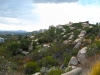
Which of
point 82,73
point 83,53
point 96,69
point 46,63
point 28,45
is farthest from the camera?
point 28,45

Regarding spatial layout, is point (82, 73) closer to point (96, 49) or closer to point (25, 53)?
point (96, 49)

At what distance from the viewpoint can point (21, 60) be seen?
1642 inches

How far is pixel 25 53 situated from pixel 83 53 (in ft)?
77.8

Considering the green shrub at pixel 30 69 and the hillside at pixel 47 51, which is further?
the hillside at pixel 47 51

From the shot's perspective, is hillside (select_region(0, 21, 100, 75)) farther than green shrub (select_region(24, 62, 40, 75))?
Yes

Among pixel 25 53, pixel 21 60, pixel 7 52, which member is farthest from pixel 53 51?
pixel 7 52

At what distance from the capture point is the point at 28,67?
26797mm

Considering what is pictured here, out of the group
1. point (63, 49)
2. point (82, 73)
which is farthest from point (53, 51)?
point (82, 73)

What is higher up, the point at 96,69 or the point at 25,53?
the point at 96,69

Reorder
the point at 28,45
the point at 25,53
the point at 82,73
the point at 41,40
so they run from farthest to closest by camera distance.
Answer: the point at 41,40
the point at 28,45
the point at 25,53
the point at 82,73

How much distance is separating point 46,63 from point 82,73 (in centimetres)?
2214

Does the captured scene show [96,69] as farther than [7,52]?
No

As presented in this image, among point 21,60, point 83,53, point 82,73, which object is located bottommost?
point 21,60

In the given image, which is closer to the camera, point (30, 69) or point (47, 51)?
point (30, 69)
